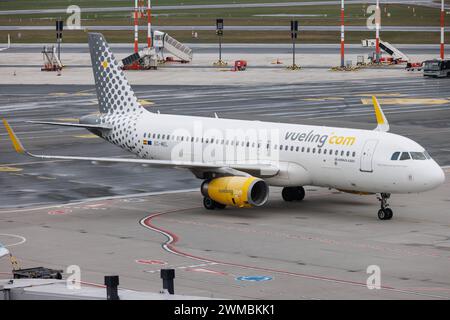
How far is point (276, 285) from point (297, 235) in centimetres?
949

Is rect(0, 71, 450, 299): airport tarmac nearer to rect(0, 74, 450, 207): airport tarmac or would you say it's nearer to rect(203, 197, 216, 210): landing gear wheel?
rect(0, 74, 450, 207): airport tarmac

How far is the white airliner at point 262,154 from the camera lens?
1918 inches

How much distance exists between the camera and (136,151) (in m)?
58.1

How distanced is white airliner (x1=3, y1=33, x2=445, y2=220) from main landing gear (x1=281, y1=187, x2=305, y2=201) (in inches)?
1.9

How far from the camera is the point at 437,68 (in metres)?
128

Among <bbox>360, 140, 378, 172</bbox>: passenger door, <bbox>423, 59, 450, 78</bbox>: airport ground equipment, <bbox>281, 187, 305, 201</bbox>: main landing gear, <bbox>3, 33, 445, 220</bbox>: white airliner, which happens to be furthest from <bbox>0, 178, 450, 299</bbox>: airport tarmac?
<bbox>423, 59, 450, 78</bbox>: airport ground equipment

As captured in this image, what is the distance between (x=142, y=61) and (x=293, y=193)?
293 ft

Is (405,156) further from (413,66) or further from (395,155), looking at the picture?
(413,66)

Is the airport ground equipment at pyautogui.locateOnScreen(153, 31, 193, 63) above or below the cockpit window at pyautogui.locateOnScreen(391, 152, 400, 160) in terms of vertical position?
above

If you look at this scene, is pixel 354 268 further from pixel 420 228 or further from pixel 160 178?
pixel 160 178

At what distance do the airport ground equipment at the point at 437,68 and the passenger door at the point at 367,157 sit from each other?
267 feet

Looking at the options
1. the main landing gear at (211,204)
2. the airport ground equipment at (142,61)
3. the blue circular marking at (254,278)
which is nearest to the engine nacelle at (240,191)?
the main landing gear at (211,204)

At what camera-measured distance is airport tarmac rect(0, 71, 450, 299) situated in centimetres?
3803

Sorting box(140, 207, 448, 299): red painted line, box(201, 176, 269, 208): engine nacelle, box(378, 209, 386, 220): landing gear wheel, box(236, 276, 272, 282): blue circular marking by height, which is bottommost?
box(140, 207, 448, 299): red painted line
